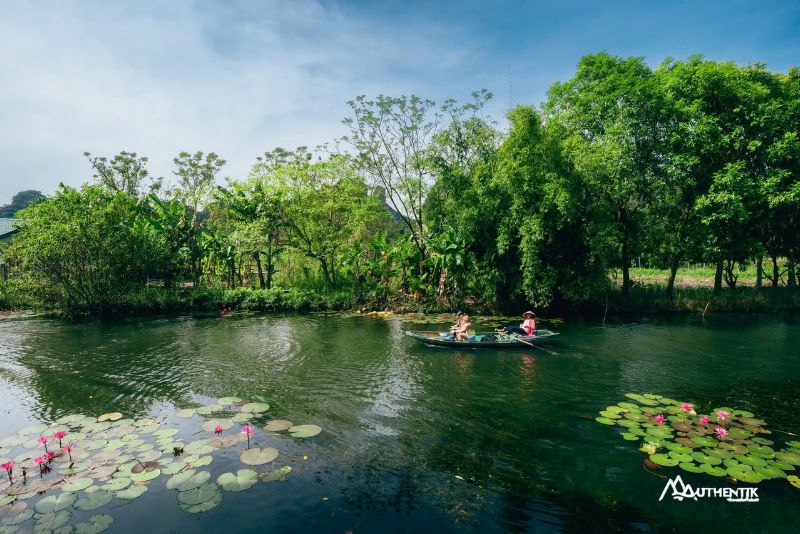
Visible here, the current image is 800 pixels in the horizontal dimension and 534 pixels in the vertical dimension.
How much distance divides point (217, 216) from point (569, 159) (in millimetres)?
23603

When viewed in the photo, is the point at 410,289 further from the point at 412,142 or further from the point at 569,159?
the point at 569,159

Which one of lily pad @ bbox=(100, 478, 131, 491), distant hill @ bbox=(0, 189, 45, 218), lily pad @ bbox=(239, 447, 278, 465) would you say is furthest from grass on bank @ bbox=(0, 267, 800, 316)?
distant hill @ bbox=(0, 189, 45, 218)

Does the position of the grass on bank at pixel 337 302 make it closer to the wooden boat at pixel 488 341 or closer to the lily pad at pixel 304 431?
the wooden boat at pixel 488 341

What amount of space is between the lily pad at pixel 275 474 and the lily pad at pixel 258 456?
0.82 feet

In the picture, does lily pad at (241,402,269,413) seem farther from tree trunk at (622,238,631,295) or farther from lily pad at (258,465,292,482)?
tree trunk at (622,238,631,295)

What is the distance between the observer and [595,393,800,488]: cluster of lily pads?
6438 millimetres

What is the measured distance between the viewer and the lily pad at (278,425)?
27.8 feet

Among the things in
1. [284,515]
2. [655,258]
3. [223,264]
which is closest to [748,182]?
[655,258]

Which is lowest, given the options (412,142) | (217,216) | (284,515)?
(284,515)

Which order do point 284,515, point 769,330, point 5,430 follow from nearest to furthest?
point 284,515, point 5,430, point 769,330

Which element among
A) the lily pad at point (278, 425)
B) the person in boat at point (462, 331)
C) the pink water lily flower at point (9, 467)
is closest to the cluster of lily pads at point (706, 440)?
the person in boat at point (462, 331)

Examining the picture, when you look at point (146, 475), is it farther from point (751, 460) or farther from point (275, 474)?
point (751, 460)

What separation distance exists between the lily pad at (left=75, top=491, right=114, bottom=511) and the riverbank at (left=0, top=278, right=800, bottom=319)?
1733 cm

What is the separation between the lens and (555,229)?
781 inches
